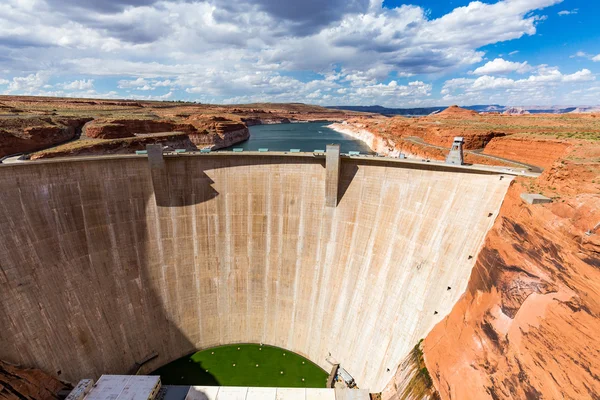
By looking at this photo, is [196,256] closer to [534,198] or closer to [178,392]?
[178,392]

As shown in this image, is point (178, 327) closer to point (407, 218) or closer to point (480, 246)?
point (407, 218)

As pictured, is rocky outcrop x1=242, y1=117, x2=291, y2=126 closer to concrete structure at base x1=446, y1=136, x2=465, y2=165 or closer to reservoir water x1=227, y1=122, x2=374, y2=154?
reservoir water x1=227, y1=122, x2=374, y2=154

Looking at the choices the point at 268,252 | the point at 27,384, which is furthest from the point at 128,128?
the point at 27,384

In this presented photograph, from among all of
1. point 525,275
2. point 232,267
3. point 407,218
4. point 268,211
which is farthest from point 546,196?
point 232,267

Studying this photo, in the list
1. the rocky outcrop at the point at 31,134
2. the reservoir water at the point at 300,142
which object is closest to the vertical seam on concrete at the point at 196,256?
the rocky outcrop at the point at 31,134

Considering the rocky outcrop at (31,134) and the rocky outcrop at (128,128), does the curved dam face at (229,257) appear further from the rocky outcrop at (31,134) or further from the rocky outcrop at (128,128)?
the rocky outcrop at (128,128)

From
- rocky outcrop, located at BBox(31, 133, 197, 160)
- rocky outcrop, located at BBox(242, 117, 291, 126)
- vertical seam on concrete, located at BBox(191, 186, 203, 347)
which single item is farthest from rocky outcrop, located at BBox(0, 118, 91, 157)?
rocky outcrop, located at BBox(242, 117, 291, 126)
